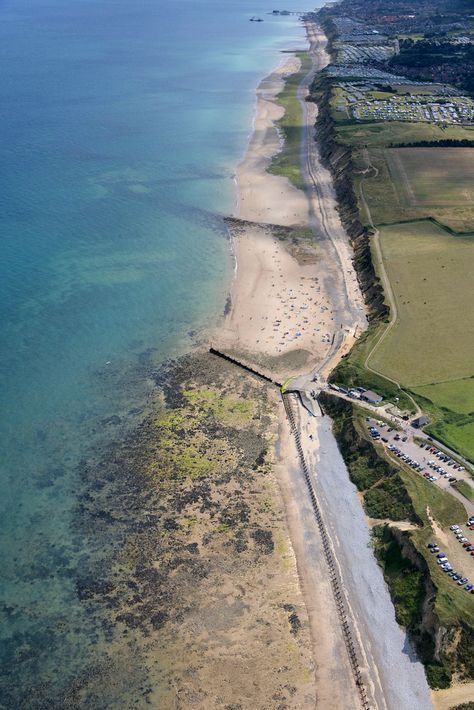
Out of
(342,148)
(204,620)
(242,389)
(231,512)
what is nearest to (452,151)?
(342,148)

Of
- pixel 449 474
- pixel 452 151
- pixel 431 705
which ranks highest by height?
pixel 452 151

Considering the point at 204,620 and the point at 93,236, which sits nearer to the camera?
the point at 204,620

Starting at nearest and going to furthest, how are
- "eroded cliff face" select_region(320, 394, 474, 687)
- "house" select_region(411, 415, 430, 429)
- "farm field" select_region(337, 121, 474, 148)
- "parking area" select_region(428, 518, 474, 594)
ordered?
"eroded cliff face" select_region(320, 394, 474, 687), "parking area" select_region(428, 518, 474, 594), "house" select_region(411, 415, 430, 429), "farm field" select_region(337, 121, 474, 148)

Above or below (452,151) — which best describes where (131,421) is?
below

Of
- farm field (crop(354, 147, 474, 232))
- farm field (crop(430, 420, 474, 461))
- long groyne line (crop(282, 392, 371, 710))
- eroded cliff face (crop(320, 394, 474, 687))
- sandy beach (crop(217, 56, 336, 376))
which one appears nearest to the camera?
eroded cliff face (crop(320, 394, 474, 687))

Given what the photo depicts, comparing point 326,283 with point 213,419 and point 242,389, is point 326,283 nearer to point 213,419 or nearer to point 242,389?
point 242,389

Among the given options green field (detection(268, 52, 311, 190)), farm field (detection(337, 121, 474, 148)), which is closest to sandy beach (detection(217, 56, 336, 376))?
green field (detection(268, 52, 311, 190))

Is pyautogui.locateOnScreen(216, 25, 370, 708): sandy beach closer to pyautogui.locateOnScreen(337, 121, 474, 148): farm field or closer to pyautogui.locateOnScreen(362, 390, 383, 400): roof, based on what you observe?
pyautogui.locateOnScreen(362, 390, 383, 400): roof
